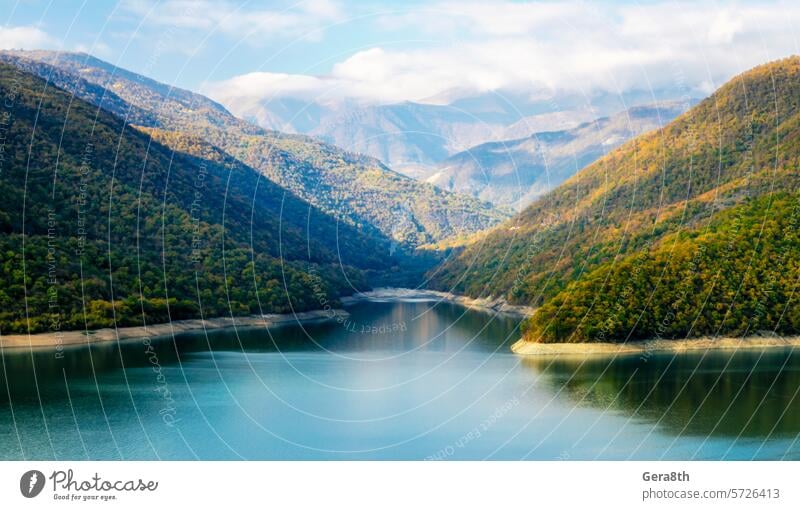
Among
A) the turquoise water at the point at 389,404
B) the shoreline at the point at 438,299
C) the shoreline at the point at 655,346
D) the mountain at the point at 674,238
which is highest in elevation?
the mountain at the point at 674,238

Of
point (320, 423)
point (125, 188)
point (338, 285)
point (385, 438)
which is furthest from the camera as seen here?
point (338, 285)

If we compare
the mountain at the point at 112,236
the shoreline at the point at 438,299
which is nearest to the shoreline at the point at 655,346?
the shoreline at the point at 438,299

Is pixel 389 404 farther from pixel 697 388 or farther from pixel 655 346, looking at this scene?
pixel 655 346

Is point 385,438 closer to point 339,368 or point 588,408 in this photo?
point 588,408

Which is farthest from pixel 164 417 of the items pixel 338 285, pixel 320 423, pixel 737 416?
pixel 338 285

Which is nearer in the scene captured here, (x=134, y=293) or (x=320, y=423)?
(x=320, y=423)

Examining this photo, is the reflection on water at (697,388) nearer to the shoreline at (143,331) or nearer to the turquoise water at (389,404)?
the turquoise water at (389,404)
